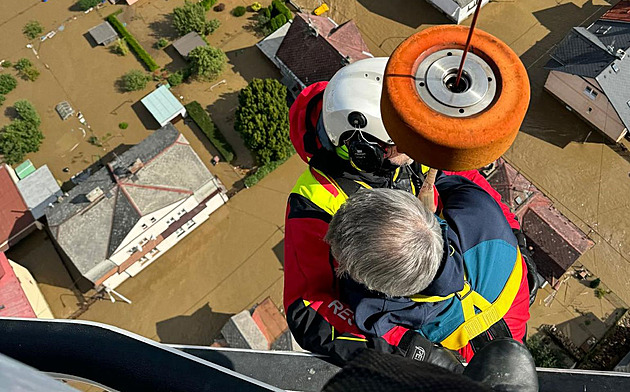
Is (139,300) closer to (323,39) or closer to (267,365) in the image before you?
(323,39)

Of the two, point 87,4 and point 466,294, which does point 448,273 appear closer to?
point 466,294

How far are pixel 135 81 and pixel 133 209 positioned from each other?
6.41 m

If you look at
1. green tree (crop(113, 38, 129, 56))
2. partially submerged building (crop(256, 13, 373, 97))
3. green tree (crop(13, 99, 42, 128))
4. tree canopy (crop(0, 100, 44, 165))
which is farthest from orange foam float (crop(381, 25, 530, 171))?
green tree (crop(13, 99, 42, 128))

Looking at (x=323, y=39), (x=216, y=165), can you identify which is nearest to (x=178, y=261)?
(x=216, y=165)

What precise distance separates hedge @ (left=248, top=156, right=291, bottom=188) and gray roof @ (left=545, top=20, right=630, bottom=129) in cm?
1014

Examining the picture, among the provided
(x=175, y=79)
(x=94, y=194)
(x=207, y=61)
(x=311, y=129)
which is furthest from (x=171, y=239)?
(x=311, y=129)

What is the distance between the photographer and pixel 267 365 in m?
4.08

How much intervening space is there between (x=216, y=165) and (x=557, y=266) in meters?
11.8

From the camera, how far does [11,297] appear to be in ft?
48.6

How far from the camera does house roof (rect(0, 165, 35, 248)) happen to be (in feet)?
53.2

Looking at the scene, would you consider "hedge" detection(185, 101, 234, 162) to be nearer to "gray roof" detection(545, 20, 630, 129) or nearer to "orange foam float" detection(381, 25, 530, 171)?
"gray roof" detection(545, 20, 630, 129)

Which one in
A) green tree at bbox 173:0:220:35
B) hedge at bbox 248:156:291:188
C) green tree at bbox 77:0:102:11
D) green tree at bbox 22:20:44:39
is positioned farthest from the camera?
green tree at bbox 77:0:102:11

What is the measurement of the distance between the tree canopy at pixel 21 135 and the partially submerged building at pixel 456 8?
16.3m

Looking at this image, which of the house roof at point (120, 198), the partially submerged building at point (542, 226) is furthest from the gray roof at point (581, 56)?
the house roof at point (120, 198)
